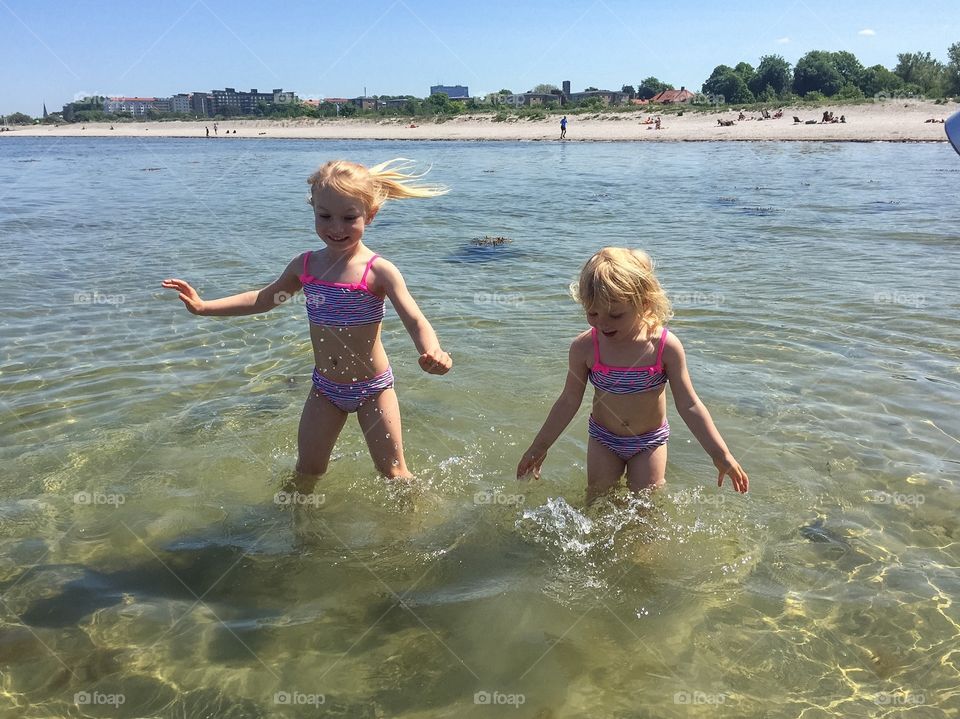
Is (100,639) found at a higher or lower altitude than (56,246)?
lower

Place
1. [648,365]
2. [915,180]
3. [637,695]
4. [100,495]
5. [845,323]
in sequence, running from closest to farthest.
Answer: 1. [637,695]
2. [648,365]
3. [100,495]
4. [845,323]
5. [915,180]

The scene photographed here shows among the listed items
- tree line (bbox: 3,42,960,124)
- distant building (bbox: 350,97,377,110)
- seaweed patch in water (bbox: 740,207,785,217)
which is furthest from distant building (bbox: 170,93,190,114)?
seaweed patch in water (bbox: 740,207,785,217)

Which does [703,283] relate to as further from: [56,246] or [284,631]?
[56,246]

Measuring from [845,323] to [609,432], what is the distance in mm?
4656

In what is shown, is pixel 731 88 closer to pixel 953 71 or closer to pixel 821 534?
pixel 953 71

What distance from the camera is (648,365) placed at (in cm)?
374

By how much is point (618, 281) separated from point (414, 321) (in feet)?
3.47

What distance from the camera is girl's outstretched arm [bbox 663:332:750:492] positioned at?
11.6ft

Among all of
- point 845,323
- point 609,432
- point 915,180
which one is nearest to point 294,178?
point 915,180

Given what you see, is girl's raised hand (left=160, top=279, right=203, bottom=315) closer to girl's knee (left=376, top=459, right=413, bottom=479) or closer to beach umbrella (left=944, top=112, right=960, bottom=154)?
girl's knee (left=376, top=459, right=413, bottom=479)

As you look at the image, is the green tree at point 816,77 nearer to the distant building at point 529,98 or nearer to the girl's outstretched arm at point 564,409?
the distant building at point 529,98

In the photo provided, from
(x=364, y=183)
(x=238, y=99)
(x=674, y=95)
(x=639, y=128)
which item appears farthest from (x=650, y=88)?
(x=364, y=183)

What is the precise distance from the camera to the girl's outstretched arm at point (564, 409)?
12.5 ft

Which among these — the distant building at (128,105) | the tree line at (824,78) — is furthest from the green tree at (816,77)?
the distant building at (128,105)
